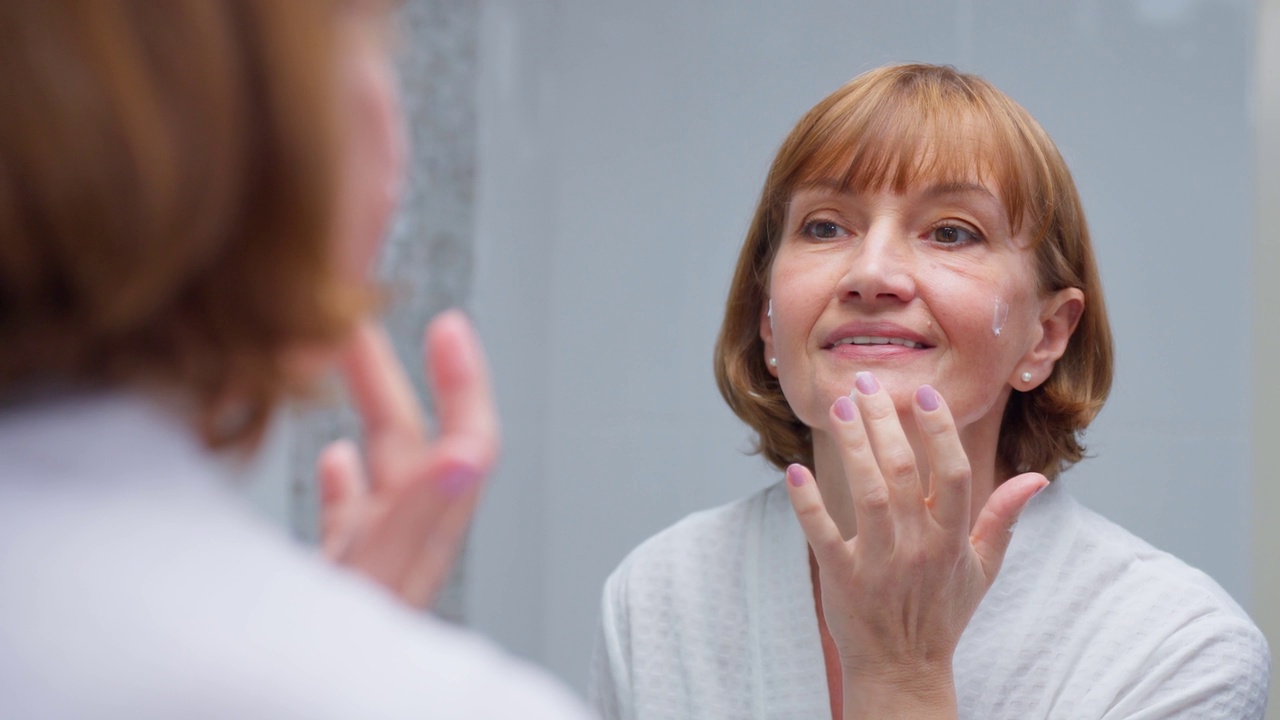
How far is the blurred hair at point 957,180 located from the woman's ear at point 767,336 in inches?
0.6

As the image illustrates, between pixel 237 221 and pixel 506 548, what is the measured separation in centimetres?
157

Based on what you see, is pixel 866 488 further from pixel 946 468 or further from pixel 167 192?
pixel 167 192

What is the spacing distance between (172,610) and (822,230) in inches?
32.2

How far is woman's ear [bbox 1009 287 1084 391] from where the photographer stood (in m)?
1.03

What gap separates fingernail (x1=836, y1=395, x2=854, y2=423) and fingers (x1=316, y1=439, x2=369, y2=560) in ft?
1.40

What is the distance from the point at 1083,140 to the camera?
160 cm

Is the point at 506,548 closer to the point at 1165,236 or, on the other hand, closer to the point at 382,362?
the point at 1165,236

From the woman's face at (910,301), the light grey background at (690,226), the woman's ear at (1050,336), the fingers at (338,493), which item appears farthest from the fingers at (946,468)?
the light grey background at (690,226)

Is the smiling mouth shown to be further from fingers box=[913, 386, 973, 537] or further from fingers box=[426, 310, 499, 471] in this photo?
fingers box=[426, 310, 499, 471]

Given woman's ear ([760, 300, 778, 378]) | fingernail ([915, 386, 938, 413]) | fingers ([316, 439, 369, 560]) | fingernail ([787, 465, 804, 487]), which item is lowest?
woman's ear ([760, 300, 778, 378])

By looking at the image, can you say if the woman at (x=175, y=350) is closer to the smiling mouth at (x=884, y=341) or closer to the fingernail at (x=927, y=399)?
the fingernail at (x=927, y=399)

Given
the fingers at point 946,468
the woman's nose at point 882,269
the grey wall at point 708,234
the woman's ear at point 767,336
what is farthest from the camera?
the grey wall at point 708,234

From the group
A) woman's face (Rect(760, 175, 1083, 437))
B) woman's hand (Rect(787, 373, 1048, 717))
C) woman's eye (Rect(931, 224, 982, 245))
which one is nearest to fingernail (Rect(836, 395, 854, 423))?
woman's hand (Rect(787, 373, 1048, 717))

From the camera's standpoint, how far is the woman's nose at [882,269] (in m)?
0.95
